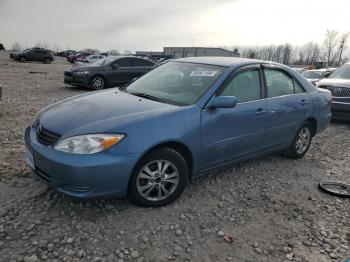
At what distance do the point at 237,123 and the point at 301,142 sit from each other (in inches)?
77.0

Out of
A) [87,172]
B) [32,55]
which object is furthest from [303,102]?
[32,55]

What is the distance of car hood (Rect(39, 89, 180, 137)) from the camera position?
338cm

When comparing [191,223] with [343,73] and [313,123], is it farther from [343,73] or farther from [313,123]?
[343,73]

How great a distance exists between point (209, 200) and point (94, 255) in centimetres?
155

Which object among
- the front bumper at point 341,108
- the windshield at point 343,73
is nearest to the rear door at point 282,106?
the front bumper at point 341,108

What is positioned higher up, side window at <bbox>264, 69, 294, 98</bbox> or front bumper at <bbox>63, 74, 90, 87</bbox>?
side window at <bbox>264, 69, 294, 98</bbox>

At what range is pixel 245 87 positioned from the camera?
14.7ft

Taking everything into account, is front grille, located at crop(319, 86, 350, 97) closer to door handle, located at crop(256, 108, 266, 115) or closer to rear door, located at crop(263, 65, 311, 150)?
rear door, located at crop(263, 65, 311, 150)

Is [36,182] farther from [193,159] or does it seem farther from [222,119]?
[222,119]

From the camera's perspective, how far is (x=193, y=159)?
3863mm

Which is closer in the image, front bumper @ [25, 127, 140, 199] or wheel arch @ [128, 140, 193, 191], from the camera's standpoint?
front bumper @ [25, 127, 140, 199]

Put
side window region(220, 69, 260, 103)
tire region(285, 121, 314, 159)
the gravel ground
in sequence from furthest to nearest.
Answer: tire region(285, 121, 314, 159) < side window region(220, 69, 260, 103) < the gravel ground

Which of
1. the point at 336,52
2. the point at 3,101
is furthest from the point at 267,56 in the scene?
the point at 3,101

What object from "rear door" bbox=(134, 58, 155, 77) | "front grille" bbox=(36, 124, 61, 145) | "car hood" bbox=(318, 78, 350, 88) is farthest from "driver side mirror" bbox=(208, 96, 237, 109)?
"rear door" bbox=(134, 58, 155, 77)
